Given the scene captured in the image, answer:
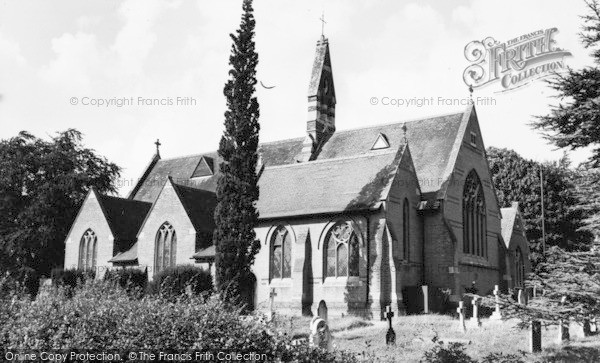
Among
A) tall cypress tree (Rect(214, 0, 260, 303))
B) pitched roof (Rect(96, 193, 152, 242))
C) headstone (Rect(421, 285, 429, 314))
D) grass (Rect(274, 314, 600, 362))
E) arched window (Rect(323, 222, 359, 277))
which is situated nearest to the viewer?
grass (Rect(274, 314, 600, 362))

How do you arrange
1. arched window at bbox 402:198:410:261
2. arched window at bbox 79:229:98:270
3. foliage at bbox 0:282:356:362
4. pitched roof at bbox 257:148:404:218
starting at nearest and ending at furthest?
foliage at bbox 0:282:356:362 → pitched roof at bbox 257:148:404:218 → arched window at bbox 402:198:410:261 → arched window at bbox 79:229:98:270

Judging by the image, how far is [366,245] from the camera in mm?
32844

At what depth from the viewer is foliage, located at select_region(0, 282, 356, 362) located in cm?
1300

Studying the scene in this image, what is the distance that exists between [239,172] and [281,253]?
704 centimetres

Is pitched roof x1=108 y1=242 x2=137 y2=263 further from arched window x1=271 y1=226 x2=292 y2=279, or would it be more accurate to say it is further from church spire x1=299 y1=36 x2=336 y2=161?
church spire x1=299 y1=36 x2=336 y2=161

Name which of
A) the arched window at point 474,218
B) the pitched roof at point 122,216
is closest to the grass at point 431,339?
the arched window at point 474,218

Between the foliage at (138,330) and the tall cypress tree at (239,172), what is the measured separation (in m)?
15.2

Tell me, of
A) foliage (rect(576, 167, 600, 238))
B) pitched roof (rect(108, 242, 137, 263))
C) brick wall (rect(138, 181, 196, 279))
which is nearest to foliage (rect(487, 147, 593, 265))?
brick wall (rect(138, 181, 196, 279))

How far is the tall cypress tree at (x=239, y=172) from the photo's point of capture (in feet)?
98.0

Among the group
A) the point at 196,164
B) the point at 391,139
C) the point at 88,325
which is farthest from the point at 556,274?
the point at 196,164

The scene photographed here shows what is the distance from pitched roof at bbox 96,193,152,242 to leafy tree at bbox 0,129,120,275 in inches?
206

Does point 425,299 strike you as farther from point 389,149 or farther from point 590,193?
point 590,193

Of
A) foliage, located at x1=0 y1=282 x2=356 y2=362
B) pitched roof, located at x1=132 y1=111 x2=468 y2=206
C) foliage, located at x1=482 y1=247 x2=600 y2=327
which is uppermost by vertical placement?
pitched roof, located at x1=132 y1=111 x2=468 y2=206

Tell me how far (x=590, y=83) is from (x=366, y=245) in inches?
794
